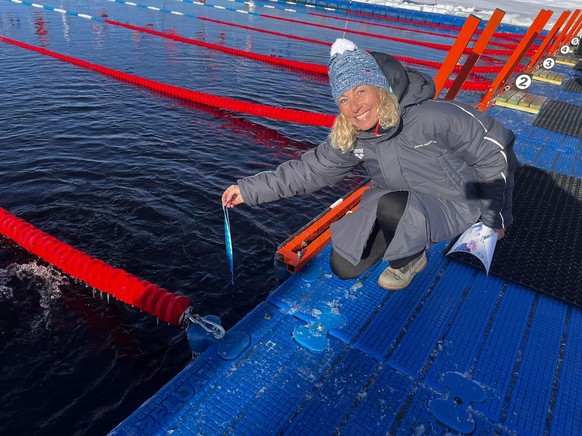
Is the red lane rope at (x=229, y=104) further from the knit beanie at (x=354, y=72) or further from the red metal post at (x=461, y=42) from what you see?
the knit beanie at (x=354, y=72)

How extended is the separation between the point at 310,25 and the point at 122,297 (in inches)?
1093

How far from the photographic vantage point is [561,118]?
847cm

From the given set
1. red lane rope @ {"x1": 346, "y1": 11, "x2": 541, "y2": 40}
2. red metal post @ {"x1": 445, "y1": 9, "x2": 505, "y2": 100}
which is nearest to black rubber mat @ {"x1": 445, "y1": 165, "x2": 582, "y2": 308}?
red metal post @ {"x1": 445, "y1": 9, "x2": 505, "y2": 100}

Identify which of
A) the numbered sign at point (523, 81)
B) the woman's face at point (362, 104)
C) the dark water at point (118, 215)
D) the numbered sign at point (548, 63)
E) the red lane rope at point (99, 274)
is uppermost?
the woman's face at point (362, 104)

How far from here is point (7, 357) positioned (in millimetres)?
3400

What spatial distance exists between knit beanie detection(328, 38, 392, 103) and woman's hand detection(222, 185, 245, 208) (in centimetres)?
107

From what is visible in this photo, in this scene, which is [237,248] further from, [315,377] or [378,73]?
[378,73]

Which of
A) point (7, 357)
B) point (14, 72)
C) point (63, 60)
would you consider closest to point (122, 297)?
point (7, 357)

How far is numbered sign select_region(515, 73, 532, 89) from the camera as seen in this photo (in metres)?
9.66

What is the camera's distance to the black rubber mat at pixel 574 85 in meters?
11.7

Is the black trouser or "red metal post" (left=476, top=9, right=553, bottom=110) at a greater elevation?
"red metal post" (left=476, top=9, right=553, bottom=110)

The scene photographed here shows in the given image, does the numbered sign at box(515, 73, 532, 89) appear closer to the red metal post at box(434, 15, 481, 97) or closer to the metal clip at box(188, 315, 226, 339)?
the red metal post at box(434, 15, 481, 97)

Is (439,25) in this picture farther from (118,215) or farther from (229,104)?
(118,215)

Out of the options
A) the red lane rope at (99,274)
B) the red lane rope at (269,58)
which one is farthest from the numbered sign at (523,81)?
the red lane rope at (99,274)
